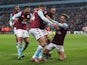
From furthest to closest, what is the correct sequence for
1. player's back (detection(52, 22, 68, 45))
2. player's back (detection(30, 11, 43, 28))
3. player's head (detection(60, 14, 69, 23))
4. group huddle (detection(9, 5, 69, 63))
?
player's back (detection(52, 22, 68, 45)) → player's head (detection(60, 14, 69, 23)) → player's back (detection(30, 11, 43, 28)) → group huddle (detection(9, 5, 69, 63))

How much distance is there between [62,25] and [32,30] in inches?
48.4

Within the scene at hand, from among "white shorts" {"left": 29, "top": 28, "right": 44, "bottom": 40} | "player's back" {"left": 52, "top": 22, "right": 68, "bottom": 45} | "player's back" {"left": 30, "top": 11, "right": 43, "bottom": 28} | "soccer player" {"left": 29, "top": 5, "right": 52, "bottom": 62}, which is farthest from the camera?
"player's back" {"left": 52, "top": 22, "right": 68, "bottom": 45}

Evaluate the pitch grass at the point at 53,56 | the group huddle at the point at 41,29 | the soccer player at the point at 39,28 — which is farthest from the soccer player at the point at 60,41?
the soccer player at the point at 39,28

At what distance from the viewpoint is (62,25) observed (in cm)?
1284

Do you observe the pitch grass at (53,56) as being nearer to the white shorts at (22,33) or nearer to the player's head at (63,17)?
the white shorts at (22,33)

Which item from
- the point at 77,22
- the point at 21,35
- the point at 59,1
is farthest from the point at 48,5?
the point at 21,35

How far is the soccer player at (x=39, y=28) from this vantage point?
39.4ft

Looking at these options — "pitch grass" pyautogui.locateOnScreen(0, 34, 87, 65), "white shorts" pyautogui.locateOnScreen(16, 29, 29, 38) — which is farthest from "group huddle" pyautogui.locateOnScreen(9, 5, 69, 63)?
"pitch grass" pyautogui.locateOnScreen(0, 34, 87, 65)

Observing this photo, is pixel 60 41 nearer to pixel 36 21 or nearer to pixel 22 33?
pixel 36 21

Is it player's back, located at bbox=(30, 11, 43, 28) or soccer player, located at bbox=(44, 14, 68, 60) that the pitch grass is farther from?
player's back, located at bbox=(30, 11, 43, 28)

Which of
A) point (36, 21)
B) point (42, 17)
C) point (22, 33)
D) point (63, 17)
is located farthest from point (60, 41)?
point (22, 33)

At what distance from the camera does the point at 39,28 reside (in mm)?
12594

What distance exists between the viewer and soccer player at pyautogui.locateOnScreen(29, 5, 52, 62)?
39.4ft

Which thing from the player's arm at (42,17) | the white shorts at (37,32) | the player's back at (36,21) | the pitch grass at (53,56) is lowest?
the pitch grass at (53,56)
